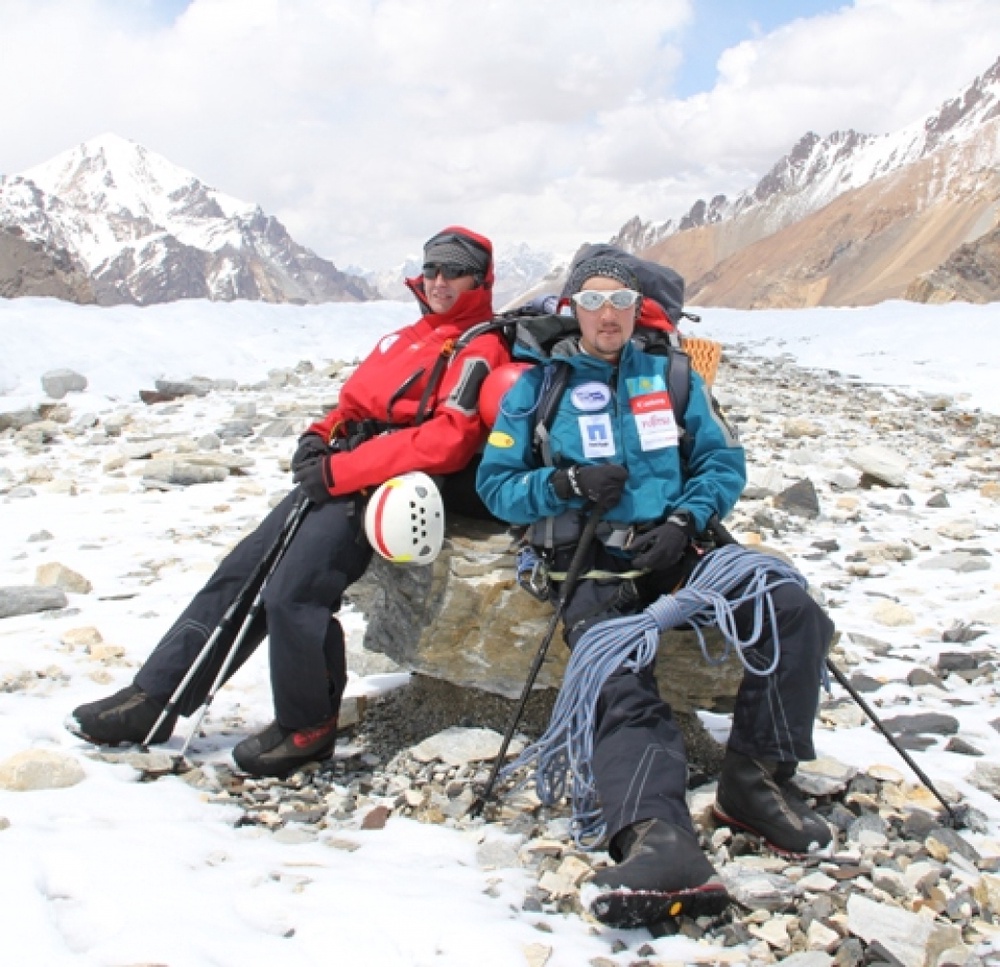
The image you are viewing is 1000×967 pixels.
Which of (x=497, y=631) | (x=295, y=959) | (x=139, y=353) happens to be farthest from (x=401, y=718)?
(x=139, y=353)

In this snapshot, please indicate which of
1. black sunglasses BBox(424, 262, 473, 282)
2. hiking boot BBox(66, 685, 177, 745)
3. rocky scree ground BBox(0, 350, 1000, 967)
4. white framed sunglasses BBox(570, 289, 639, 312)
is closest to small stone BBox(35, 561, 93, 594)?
rocky scree ground BBox(0, 350, 1000, 967)

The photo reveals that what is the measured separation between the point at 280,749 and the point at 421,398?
173 centimetres

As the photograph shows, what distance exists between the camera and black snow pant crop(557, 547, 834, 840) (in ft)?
11.2

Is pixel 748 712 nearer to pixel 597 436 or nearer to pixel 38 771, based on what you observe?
pixel 597 436

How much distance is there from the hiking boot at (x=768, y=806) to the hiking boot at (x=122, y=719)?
2498 millimetres

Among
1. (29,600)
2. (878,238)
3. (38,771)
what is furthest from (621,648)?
(878,238)

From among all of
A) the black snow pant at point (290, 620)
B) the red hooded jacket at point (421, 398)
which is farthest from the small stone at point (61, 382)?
the black snow pant at point (290, 620)

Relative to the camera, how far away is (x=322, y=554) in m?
4.39

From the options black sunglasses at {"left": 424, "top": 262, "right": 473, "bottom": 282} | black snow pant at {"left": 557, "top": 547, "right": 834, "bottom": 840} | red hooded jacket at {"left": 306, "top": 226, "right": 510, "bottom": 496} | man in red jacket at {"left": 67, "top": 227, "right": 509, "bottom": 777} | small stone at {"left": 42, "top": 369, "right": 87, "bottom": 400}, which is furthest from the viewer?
small stone at {"left": 42, "top": 369, "right": 87, "bottom": 400}

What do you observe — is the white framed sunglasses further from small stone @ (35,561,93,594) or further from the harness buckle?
small stone @ (35,561,93,594)

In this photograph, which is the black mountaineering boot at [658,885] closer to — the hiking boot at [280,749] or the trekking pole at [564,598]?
the trekking pole at [564,598]

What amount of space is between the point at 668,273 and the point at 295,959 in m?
3.66

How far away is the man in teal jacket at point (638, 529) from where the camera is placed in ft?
11.6

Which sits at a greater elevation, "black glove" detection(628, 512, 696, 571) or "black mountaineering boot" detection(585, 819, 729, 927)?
"black glove" detection(628, 512, 696, 571)
